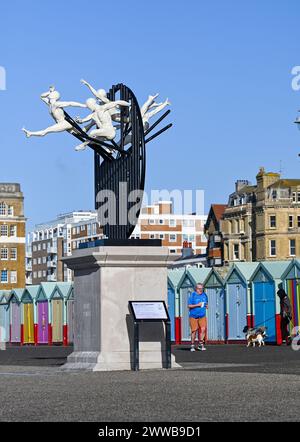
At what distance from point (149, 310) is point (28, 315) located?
104ft

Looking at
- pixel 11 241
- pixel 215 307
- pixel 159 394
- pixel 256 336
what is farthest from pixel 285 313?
Answer: pixel 11 241

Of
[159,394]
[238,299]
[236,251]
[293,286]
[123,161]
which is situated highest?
[236,251]

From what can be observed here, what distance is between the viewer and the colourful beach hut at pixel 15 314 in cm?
5388

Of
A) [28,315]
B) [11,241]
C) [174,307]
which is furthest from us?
[11,241]

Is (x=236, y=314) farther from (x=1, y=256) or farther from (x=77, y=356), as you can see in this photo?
(x=1, y=256)

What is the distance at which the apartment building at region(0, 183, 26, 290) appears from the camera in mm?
145125

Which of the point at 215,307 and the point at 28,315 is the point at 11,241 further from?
the point at 215,307

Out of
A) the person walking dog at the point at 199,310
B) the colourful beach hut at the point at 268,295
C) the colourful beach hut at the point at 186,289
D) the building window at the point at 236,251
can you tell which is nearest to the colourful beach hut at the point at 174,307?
the colourful beach hut at the point at 186,289

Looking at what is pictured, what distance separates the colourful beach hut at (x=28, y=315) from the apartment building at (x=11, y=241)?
3614 inches

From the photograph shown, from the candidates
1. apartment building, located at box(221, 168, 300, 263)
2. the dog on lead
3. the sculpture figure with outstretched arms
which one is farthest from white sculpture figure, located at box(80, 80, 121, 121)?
apartment building, located at box(221, 168, 300, 263)

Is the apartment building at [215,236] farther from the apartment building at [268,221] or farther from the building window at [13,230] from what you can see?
the building window at [13,230]

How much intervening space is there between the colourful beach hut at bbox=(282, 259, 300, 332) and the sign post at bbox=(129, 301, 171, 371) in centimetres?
1581

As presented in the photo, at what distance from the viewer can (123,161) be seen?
22578 millimetres

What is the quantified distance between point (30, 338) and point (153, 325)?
102ft
